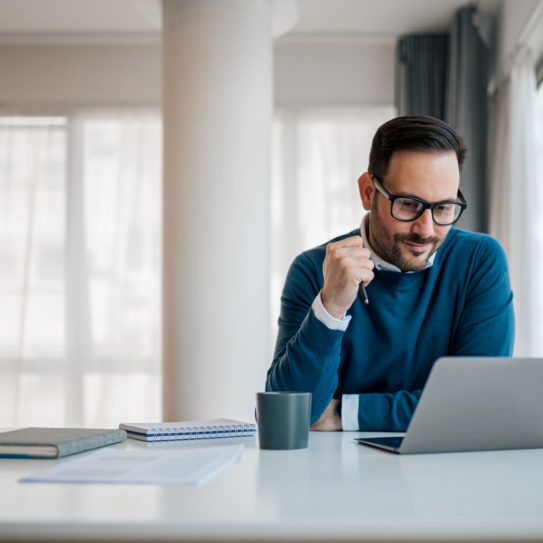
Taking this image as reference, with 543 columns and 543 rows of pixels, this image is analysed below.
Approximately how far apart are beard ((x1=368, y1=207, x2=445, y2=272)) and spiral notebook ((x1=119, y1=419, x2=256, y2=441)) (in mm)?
583

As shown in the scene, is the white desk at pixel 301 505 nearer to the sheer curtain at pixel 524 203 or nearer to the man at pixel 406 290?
the man at pixel 406 290

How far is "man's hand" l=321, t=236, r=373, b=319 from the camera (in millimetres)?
1438

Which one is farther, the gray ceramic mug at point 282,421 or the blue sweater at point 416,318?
the blue sweater at point 416,318

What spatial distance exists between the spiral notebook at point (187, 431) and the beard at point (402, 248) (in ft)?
1.91

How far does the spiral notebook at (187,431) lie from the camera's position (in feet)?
3.95

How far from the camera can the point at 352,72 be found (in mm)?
4766

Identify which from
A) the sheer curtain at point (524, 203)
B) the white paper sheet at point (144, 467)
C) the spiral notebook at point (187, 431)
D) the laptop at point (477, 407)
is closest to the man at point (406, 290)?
the spiral notebook at point (187, 431)

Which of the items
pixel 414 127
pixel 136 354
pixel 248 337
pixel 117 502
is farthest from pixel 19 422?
pixel 117 502

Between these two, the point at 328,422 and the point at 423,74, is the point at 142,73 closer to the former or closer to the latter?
the point at 423,74

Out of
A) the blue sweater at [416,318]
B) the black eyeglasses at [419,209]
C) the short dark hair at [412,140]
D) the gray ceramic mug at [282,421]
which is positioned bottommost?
the gray ceramic mug at [282,421]

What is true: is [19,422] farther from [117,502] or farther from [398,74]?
[117,502]

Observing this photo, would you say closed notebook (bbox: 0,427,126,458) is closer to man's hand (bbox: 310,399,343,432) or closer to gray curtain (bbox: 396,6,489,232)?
man's hand (bbox: 310,399,343,432)

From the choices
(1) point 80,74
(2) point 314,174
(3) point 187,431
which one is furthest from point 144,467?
(1) point 80,74

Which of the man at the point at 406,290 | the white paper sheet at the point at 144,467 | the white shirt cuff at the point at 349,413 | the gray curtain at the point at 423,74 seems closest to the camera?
the white paper sheet at the point at 144,467
